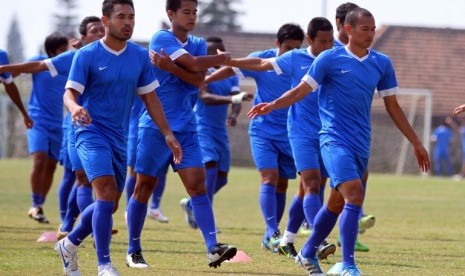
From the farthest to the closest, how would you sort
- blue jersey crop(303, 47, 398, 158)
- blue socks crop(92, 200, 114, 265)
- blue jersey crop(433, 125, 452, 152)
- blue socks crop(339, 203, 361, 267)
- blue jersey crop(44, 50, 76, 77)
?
blue jersey crop(433, 125, 452, 152) < blue jersey crop(44, 50, 76, 77) < blue jersey crop(303, 47, 398, 158) < blue socks crop(339, 203, 361, 267) < blue socks crop(92, 200, 114, 265)

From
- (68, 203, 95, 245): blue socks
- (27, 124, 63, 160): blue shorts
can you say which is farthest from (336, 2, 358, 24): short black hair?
(27, 124, 63, 160): blue shorts

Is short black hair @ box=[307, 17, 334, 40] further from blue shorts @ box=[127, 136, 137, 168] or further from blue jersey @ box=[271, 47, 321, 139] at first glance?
blue shorts @ box=[127, 136, 137, 168]

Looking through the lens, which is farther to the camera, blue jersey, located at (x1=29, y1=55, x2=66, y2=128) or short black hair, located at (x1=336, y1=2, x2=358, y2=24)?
blue jersey, located at (x1=29, y1=55, x2=66, y2=128)

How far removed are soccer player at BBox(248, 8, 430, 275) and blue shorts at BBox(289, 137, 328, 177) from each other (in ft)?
6.00

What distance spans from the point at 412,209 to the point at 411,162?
2274 cm

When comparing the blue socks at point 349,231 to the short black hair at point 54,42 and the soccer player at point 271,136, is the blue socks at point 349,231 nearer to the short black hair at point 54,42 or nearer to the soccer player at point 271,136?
the soccer player at point 271,136

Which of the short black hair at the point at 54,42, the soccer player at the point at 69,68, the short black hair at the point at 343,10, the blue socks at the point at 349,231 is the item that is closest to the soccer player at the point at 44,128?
the short black hair at the point at 54,42

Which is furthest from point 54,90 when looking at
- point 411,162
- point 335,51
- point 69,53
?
point 411,162

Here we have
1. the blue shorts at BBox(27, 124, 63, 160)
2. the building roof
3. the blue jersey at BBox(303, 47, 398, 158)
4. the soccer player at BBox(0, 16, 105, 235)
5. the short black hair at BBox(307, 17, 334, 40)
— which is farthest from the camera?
the building roof

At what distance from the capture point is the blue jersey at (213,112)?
1602 centimetres

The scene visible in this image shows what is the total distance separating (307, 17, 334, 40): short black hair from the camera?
11.8 m

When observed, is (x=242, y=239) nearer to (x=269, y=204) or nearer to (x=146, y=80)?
(x=269, y=204)

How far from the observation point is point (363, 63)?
32.6 feet

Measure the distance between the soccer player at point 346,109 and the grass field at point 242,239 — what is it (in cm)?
89
